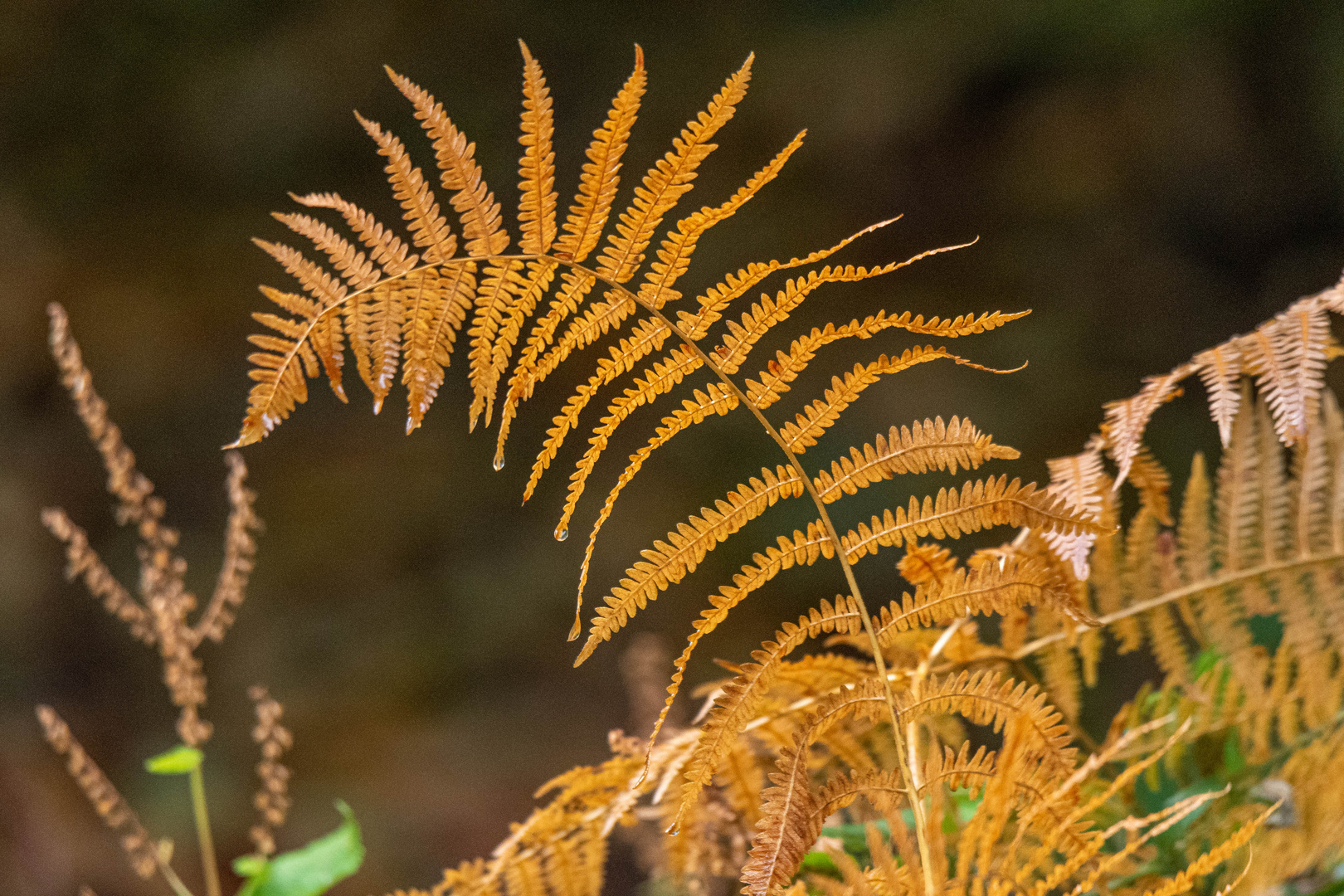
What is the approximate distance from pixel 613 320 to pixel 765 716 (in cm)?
24

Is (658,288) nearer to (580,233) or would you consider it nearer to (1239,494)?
(580,233)

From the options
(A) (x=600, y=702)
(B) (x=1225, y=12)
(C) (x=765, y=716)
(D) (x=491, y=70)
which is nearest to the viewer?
(C) (x=765, y=716)

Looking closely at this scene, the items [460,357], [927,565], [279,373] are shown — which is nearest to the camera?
[279,373]

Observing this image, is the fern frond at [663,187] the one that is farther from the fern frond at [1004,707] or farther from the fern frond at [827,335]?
the fern frond at [1004,707]

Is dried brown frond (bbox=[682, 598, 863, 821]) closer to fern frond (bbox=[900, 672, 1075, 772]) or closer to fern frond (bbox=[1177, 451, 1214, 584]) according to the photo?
fern frond (bbox=[900, 672, 1075, 772])

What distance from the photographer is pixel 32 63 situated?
145cm

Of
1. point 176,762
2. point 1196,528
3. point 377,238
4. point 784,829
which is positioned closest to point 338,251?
point 377,238

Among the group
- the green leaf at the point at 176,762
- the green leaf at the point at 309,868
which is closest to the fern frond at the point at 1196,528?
the green leaf at the point at 309,868

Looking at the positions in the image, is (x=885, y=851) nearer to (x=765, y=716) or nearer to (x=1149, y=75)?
(x=765, y=716)

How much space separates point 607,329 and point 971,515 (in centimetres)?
14

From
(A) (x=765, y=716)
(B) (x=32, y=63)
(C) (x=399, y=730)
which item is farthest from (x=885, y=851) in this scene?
(B) (x=32, y=63)

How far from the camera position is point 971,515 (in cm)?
31

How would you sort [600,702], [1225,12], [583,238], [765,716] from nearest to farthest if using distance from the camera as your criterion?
[583,238] → [765,716] → [1225,12] → [600,702]

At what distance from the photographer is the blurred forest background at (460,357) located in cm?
140
